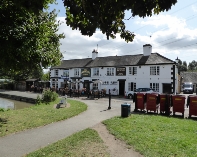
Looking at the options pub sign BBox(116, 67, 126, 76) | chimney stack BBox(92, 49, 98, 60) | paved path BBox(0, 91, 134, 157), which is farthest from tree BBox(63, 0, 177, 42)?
chimney stack BBox(92, 49, 98, 60)

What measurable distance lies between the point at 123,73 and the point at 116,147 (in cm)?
2534

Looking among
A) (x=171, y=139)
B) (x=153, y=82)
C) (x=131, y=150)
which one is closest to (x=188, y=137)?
(x=171, y=139)

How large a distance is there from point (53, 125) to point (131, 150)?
502cm

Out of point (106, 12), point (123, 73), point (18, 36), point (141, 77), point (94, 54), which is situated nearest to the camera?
point (106, 12)

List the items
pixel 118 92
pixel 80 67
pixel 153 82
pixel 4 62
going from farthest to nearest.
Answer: pixel 80 67 → pixel 118 92 → pixel 153 82 → pixel 4 62

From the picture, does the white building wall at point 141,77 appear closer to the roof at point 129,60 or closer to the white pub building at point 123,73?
the white pub building at point 123,73

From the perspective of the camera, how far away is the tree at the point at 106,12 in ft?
11.7

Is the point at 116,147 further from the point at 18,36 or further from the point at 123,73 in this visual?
the point at 123,73

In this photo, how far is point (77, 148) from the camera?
20.4 ft

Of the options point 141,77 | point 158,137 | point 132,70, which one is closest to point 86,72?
point 132,70

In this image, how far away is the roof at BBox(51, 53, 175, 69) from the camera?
28609mm

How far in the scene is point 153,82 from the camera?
2803 centimetres

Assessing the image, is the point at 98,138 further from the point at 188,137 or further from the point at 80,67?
the point at 80,67

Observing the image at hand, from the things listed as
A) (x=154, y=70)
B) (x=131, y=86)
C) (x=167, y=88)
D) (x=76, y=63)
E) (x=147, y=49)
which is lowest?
(x=167, y=88)
